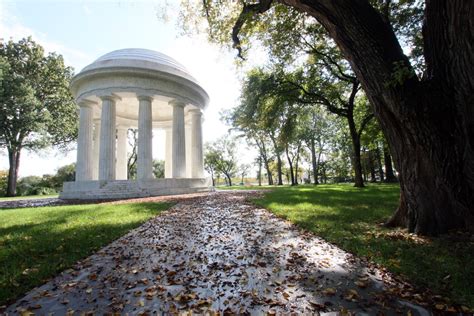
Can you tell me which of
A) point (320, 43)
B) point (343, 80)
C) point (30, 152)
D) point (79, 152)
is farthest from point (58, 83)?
point (343, 80)

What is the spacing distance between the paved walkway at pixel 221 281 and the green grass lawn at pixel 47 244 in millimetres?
263

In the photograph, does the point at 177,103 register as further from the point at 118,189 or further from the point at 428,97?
the point at 428,97

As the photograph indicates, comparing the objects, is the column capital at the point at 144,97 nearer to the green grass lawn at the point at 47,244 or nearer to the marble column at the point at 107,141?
the marble column at the point at 107,141

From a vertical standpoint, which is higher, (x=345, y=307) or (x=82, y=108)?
(x=82, y=108)

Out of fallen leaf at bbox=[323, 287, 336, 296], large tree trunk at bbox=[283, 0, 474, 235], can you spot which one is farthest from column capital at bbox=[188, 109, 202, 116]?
fallen leaf at bbox=[323, 287, 336, 296]

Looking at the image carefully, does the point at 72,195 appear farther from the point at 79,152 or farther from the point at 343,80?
the point at 343,80

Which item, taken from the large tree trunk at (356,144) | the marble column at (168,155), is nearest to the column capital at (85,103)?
the marble column at (168,155)

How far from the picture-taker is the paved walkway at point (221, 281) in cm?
274

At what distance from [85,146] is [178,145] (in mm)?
7209

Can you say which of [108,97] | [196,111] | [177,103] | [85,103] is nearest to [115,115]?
[108,97]

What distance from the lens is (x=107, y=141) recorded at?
61.0ft

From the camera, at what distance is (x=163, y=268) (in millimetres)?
3955

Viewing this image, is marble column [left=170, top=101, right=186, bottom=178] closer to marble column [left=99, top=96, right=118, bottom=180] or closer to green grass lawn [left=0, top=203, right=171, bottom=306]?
marble column [left=99, top=96, right=118, bottom=180]

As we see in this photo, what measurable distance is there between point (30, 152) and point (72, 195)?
1742cm
